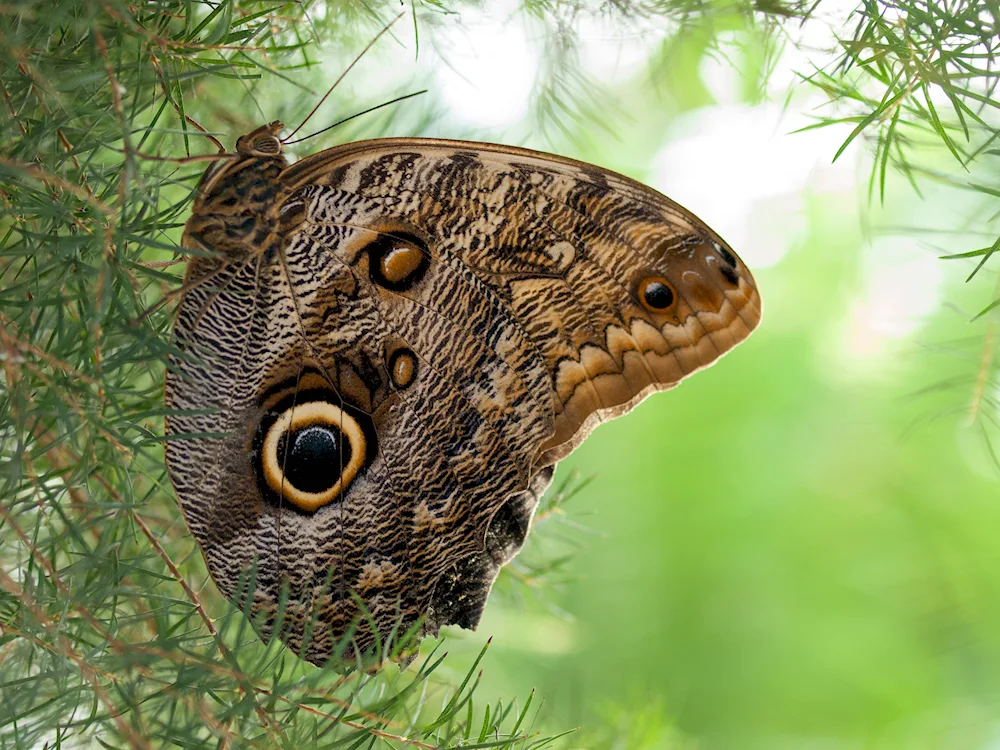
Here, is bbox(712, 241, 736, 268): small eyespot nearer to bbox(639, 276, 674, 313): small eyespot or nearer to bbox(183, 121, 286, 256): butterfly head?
bbox(639, 276, 674, 313): small eyespot

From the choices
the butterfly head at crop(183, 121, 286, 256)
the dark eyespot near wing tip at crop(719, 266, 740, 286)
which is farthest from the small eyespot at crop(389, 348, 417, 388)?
the dark eyespot near wing tip at crop(719, 266, 740, 286)

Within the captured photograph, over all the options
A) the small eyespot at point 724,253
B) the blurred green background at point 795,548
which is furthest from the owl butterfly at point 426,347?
the blurred green background at point 795,548

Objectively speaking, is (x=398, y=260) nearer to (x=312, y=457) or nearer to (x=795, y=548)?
(x=312, y=457)

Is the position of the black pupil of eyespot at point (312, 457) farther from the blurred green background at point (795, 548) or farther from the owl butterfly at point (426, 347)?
the blurred green background at point (795, 548)

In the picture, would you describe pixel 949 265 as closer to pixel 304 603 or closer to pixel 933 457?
pixel 304 603

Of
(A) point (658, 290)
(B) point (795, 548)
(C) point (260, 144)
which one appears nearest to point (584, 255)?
(A) point (658, 290)

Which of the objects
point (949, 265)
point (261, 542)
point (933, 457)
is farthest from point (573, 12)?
point (933, 457)
